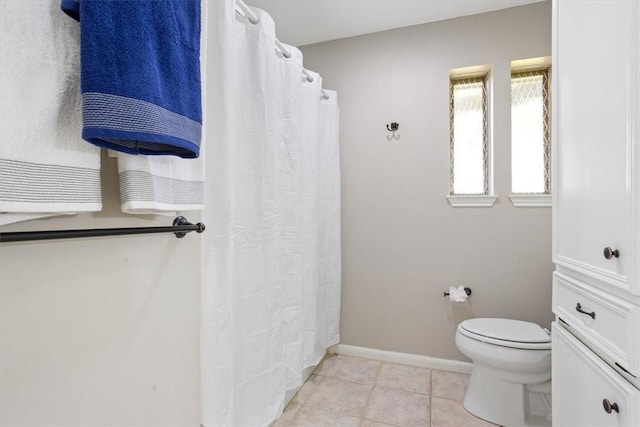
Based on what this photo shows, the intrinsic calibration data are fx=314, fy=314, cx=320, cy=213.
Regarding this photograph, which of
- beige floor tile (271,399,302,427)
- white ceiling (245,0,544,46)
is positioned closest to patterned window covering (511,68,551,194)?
white ceiling (245,0,544,46)

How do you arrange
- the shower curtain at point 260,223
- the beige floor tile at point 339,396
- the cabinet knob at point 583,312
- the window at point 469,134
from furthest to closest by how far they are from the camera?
the window at point 469,134
the beige floor tile at point 339,396
the shower curtain at point 260,223
the cabinet knob at point 583,312

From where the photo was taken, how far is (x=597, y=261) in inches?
36.3

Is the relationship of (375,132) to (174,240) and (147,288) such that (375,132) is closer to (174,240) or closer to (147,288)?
(174,240)

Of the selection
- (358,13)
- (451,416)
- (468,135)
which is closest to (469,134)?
(468,135)

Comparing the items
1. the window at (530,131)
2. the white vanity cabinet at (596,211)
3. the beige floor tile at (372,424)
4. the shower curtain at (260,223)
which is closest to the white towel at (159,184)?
the shower curtain at (260,223)

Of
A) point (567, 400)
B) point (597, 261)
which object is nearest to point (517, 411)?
point (567, 400)

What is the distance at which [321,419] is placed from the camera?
1594 mm

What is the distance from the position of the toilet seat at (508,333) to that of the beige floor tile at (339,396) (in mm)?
674

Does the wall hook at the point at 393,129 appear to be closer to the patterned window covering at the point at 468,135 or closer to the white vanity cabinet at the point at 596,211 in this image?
the patterned window covering at the point at 468,135

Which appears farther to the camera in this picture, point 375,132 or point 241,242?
point 375,132

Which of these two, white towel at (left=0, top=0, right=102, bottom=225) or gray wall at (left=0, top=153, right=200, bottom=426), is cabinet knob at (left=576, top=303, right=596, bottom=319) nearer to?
gray wall at (left=0, top=153, right=200, bottom=426)

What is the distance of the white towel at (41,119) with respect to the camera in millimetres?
477

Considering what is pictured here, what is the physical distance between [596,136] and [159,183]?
1.22 meters

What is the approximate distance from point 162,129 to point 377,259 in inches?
72.5
